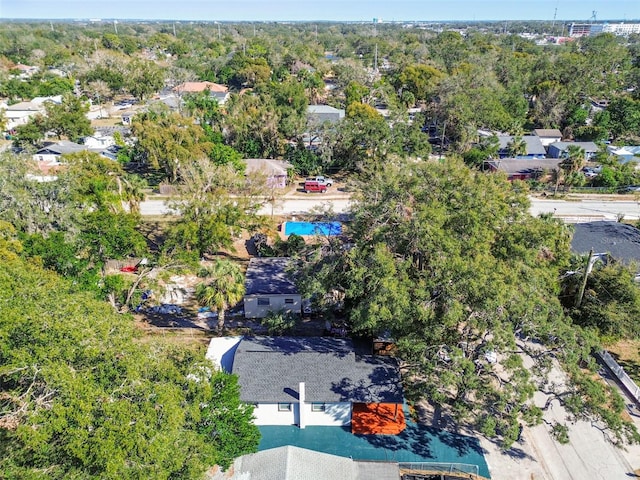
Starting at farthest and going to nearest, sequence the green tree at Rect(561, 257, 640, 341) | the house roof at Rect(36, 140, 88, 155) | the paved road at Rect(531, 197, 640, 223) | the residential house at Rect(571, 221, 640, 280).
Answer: the house roof at Rect(36, 140, 88, 155) < the paved road at Rect(531, 197, 640, 223) < the residential house at Rect(571, 221, 640, 280) < the green tree at Rect(561, 257, 640, 341)

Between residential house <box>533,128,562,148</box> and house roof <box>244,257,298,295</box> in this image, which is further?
residential house <box>533,128,562,148</box>

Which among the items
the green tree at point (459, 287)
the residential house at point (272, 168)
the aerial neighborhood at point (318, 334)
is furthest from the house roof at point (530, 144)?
the green tree at point (459, 287)

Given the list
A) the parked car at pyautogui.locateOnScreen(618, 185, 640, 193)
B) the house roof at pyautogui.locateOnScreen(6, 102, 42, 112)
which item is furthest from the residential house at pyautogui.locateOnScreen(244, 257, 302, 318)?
the house roof at pyautogui.locateOnScreen(6, 102, 42, 112)

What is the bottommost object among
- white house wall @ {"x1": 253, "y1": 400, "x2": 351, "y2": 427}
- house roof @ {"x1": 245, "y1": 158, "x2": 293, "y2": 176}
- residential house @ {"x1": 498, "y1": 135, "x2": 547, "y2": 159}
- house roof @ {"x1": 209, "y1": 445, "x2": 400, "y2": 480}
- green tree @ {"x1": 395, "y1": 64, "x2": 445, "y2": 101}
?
white house wall @ {"x1": 253, "y1": 400, "x2": 351, "y2": 427}

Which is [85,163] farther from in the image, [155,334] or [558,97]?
[558,97]

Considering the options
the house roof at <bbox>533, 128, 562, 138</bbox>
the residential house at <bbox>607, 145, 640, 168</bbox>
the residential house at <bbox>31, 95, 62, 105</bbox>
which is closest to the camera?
the residential house at <bbox>607, 145, 640, 168</bbox>

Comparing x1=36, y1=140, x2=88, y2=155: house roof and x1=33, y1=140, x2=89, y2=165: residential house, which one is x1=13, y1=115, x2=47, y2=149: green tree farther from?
x1=33, y1=140, x2=89, y2=165: residential house

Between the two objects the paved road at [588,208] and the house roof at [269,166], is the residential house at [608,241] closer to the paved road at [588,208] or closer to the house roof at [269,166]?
the paved road at [588,208]
